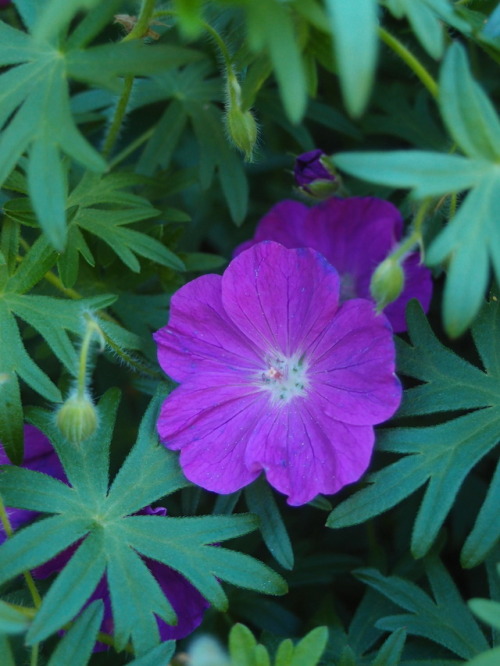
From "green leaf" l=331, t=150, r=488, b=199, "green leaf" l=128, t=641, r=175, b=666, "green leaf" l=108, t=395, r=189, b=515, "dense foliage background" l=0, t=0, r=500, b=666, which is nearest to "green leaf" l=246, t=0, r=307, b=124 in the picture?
"dense foliage background" l=0, t=0, r=500, b=666

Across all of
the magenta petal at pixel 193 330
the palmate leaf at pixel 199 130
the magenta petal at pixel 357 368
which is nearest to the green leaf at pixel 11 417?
the magenta petal at pixel 193 330

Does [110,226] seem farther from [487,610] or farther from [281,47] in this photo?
[487,610]

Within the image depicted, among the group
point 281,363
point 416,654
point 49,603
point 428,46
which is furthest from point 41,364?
point 428,46

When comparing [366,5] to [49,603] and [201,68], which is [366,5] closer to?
[49,603]

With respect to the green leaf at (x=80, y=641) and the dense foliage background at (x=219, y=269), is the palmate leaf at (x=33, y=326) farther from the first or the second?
the green leaf at (x=80, y=641)

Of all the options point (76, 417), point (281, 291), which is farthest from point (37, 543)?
point (281, 291)

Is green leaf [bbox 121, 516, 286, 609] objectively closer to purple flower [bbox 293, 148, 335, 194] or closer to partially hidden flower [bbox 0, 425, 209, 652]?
partially hidden flower [bbox 0, 425, 209, 652]
